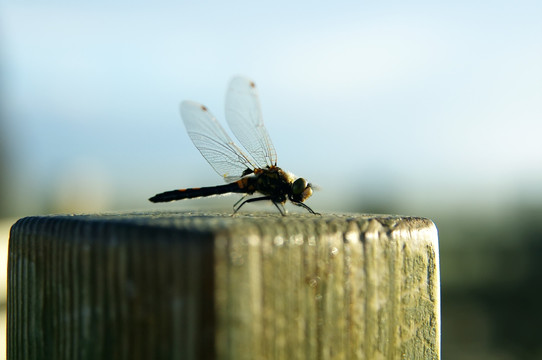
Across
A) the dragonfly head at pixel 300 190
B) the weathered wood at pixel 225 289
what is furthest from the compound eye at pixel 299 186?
the weathered wood at pixel 225 289

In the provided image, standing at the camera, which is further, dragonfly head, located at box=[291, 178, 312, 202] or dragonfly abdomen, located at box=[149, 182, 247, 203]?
dragonfly abdomen, located at box=[149, 182, 247, 203]

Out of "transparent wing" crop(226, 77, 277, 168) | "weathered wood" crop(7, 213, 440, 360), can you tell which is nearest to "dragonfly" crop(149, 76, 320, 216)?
"transparent wing" crop(226, 77, 277, 168)

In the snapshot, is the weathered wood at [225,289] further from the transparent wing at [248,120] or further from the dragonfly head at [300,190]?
the transparent wing at [248,120]

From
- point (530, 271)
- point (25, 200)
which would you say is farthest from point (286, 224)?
point (25, 200)

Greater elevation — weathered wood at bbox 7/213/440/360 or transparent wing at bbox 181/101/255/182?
transparent wing at bbox 181/101/255/182

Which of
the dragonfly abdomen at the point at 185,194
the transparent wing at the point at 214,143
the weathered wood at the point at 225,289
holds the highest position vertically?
the transparent wing at the point at 214,143

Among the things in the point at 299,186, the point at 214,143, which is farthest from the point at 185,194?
the point at 299,186

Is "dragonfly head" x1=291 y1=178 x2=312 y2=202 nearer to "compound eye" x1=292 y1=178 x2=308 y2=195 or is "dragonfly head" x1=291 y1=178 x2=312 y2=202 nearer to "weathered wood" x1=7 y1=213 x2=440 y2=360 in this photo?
"compound eye" x1=292 y1=178 x2=308 y2=195
